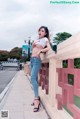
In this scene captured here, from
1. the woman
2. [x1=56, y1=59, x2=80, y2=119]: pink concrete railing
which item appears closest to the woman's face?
the woman

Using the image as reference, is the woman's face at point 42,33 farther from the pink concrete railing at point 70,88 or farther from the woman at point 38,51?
the pink concrete railing at point 70,88

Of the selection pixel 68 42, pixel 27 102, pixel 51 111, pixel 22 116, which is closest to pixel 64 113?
pixel 51 111

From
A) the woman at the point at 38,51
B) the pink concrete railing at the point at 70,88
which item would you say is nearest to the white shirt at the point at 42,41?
the woman at the point at 38,51

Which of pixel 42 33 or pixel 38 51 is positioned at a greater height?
pixel 42 33

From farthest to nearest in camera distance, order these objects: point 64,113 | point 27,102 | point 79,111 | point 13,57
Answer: point 13,57 → point 27,102 → point 64,113 → point 79,111

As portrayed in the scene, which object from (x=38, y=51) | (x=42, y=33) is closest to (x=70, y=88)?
(x=38, y=51)

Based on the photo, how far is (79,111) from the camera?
337cm

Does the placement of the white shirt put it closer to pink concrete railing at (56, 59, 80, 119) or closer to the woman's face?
the woman's face

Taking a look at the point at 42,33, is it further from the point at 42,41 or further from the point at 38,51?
the point at 38,51

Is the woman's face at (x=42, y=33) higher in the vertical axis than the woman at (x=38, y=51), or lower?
higher

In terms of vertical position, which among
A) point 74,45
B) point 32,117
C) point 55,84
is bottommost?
point 32,117

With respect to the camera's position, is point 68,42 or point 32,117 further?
point 32,117

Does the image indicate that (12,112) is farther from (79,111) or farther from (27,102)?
(79,111)

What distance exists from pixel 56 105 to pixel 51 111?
1.22ft
